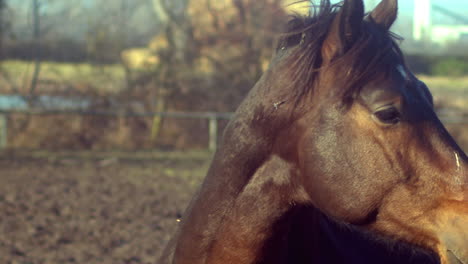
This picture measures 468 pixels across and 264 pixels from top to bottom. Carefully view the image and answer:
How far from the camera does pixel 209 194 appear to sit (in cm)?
239

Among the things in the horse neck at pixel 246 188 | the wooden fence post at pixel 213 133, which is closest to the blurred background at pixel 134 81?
the wooden fence post at pixel 213 133

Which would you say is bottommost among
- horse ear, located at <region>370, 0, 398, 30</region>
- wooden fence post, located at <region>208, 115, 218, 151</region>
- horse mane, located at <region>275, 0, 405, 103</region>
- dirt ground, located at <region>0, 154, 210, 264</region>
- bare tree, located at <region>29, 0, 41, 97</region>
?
wooden fence post, located at <region>208, 115, 218, 151</region>

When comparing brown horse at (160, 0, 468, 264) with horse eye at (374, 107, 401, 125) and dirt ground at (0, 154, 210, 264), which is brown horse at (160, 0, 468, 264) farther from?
dirt ground at (0, 154, 210, 264)

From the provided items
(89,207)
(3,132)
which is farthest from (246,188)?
(3,132)

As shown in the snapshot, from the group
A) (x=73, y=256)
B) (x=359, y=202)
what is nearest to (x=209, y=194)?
(x=359, y=202)

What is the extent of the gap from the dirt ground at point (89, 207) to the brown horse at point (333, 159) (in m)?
3.14

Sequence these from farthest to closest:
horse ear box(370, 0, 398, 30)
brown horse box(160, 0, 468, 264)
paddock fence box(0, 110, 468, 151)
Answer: paddock fence box(0, 110, 468, 151) < horse ear box(370, 0, 398, 30) < brown horse box(160, 0, 468, 264)

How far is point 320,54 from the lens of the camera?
2.24 metres

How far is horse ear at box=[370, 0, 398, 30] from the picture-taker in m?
2.42

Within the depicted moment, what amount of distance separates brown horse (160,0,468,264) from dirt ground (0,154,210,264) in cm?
314

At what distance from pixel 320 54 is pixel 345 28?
14cm

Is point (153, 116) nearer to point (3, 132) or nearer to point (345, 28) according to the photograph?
point (3, 132)

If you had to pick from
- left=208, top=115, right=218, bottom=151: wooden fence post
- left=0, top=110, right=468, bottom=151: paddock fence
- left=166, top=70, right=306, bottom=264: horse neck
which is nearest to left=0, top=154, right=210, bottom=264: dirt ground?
left=0, top=110, right=468, bottom=151: paddock fence

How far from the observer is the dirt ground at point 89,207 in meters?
5.46
